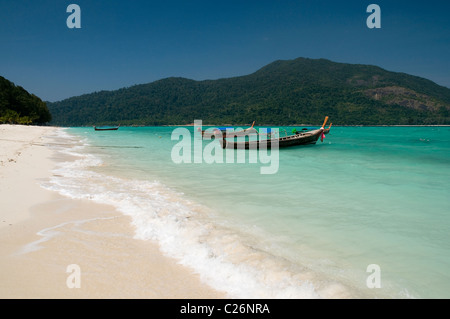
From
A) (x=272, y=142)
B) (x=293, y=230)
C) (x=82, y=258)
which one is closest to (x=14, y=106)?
(x=272, y=142)

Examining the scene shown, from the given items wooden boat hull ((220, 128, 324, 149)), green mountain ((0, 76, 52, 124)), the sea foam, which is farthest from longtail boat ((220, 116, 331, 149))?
green mountain ((0, 76, 52, 124))

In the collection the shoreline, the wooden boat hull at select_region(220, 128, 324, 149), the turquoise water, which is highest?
the wooden boat hull at select_region(220, 128, 324, 149)

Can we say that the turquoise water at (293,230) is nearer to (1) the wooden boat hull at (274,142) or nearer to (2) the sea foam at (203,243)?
(2) the sea foam at (203,243)

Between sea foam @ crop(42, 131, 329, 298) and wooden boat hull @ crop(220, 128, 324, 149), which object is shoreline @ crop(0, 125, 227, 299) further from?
wooden boat hull @ crop(220, 128, 324, 149)

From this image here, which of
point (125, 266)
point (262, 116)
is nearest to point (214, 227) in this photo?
point (125, 266)

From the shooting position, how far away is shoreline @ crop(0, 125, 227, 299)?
121 inches

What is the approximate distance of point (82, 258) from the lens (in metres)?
3.80

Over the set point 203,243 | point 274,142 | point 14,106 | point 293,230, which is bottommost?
point 293,230

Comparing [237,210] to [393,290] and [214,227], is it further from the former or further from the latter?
[393,290]

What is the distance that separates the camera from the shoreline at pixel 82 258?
3.07 metres

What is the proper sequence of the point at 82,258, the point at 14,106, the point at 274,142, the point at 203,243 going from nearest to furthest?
the point at 82,258 < the point at 203,243 < the point at 274,142 < the point at 14,106

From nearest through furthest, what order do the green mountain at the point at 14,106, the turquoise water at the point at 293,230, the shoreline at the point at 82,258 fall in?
1. the shoreline at the point at 82,258
2. the turquoise water at the point at 293,230
3. the green mountain at the point at 14,106

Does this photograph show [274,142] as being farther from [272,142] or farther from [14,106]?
[14,106]

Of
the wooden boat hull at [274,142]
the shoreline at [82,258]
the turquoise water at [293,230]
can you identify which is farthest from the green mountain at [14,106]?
the shoreline at [82,258]
